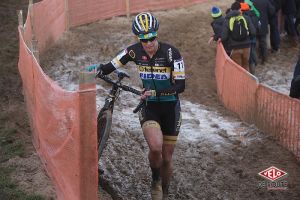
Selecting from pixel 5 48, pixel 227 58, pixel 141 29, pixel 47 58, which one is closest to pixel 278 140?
pixel 227 58

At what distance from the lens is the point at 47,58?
40.9 ft

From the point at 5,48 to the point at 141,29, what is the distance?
7.84 meters

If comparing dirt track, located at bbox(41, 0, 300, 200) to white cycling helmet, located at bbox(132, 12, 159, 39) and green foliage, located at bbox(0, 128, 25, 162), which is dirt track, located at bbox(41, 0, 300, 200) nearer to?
green foliage, located at bbox(0, 128, 25, 162)

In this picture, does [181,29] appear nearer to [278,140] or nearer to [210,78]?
[210,78]

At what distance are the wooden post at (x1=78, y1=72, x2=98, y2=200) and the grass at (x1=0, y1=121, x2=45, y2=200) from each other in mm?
1409

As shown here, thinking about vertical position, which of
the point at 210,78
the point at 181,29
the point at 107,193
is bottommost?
the point at 107,193

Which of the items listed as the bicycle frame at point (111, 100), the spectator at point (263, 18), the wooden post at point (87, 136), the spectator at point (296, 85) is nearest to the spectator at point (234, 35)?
the spectator at point (263, 18)

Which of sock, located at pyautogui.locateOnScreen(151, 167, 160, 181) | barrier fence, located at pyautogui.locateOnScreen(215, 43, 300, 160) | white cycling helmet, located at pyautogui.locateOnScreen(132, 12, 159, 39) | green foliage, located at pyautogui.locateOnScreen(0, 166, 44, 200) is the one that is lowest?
green foliage, located at pyautogui.locateOnScreen(0, 166, 44, 200)

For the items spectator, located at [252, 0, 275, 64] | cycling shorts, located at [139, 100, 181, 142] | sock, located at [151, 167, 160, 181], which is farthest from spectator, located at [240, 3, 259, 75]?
sock, located at [151, 167, 160, 181]

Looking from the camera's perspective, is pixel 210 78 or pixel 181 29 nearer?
pixel 210 78

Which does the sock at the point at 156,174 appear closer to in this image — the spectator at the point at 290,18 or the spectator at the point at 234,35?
the spectator at the point at 234,35

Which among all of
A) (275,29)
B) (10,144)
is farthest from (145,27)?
(275,29)

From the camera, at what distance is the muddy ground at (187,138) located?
7164 millimetres

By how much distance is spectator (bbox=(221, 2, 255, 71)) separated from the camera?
443 inches
